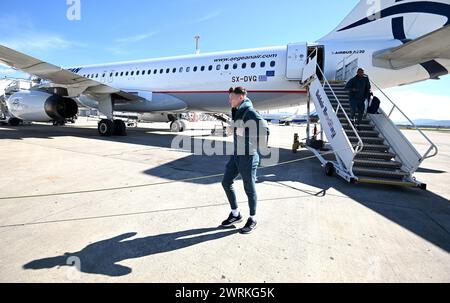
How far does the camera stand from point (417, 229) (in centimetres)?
310

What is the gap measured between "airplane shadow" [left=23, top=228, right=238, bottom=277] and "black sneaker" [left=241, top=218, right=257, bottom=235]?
12cm

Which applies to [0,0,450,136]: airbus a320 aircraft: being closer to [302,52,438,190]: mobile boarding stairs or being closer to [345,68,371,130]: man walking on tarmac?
[345,68,371,130]: man walking on tarmac

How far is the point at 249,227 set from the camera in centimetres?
289

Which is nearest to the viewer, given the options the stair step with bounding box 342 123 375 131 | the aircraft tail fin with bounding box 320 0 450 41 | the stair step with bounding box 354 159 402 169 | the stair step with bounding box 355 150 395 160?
the stair step with bounding box 354 159 402 169

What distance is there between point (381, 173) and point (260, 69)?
629 centimetres

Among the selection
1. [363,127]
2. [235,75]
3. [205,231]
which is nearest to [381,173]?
[363,127]

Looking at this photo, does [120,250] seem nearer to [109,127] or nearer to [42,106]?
[109,127]

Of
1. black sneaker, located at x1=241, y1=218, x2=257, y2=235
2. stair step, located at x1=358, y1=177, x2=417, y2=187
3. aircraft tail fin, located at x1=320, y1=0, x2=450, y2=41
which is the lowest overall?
black sneaker, located at x1=241, y1=218, x2=257, y2=235

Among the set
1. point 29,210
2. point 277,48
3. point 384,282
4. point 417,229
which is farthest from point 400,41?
point 29,210

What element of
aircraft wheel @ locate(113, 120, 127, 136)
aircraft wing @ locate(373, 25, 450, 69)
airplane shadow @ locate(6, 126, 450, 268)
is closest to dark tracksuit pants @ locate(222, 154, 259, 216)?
airplane shadow @ locate(6, 126, 450, 268)

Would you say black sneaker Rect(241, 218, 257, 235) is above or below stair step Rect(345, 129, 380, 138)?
below

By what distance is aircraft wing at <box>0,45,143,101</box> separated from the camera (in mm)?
8903
